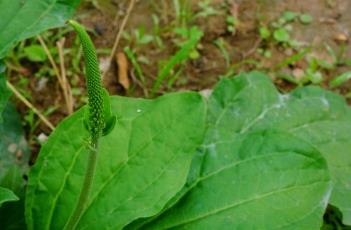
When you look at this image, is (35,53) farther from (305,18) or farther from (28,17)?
(305,18)

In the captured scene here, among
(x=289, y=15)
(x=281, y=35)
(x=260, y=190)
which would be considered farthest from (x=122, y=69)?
(x=260, y=190)

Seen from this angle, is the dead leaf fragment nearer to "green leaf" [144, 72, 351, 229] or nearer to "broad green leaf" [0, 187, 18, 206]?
"green leaf" [144, 72, 351, 229]

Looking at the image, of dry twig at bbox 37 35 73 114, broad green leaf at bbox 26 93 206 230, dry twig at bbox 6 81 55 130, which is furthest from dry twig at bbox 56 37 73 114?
broad green leaf at bbox 26 93 206 230

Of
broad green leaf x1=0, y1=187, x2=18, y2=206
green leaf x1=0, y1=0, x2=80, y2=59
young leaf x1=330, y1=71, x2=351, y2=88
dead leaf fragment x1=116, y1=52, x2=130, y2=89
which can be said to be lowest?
young leaf x1=330, y1=71, x2=351, y2=88

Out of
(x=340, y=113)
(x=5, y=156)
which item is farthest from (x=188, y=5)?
(x=5, y=156)

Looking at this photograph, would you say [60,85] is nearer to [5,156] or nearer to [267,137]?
[5,156]

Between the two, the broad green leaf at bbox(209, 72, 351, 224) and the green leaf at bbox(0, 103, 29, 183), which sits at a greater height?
the green leaf at bbox(0, 103, 29, 183)

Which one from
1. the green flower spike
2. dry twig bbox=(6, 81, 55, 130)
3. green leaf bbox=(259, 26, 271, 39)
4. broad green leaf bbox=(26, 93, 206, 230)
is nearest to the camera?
the green flower spike
